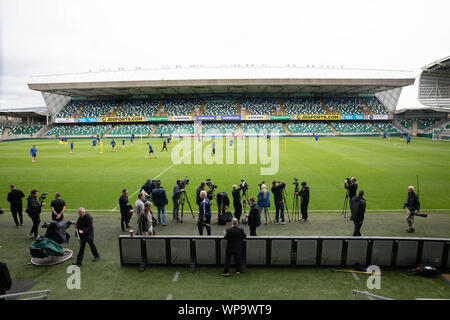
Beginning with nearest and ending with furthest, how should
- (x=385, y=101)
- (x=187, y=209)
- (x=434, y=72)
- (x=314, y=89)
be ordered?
1. (x=187, y=209)
2. (x=434, y=72)
3. (x=314, y=89)
4. (x=385, y=101)

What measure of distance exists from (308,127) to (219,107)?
852 inches

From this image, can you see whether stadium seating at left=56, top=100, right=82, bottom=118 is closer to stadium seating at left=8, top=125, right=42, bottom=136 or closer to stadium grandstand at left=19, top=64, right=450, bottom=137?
stadium grandstand at left=19, top=64, right=450, bottom=137

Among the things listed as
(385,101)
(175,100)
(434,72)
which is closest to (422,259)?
(434,72)

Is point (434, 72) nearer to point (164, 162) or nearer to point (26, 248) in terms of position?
point (164, 162)

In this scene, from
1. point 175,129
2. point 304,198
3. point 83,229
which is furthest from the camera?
point 175,129

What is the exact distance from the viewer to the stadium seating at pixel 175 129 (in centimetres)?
5641

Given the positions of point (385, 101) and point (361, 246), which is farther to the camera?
point (385, 101)

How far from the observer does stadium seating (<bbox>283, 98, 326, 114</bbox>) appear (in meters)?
60.5

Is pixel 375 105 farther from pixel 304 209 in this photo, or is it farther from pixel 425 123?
pixel 304 209

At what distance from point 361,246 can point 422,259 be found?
150 centimetres

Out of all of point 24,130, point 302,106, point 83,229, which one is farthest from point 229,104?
point 83,229

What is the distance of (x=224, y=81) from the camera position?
2019 inches

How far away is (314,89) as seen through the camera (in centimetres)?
5784

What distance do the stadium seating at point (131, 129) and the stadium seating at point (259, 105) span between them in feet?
76.7
